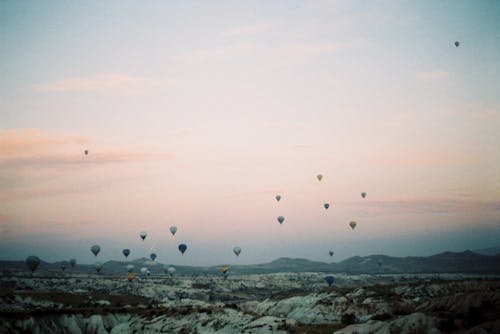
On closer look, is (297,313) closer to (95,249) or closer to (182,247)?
(182,247)

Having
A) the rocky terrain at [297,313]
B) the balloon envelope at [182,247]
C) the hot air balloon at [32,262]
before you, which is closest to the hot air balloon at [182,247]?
the balloon envelope at [182,247]

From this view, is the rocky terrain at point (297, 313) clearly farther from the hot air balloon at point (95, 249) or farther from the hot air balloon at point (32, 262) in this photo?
the hot air balloon at point (95, 249)

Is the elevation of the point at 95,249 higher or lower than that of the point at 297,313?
higher

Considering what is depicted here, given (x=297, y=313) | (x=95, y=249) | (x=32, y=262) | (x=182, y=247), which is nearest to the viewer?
(x=297, y=313)

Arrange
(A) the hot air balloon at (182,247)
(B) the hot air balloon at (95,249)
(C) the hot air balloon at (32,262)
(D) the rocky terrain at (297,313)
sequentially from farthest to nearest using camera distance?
(B) the hot air balloon at (95,249)
(A) the hot air balloon at (182,247)
(C) the hot air balloon at (32,262)
(D) the rocky terrain at (297,313)

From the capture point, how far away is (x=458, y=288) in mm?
82625

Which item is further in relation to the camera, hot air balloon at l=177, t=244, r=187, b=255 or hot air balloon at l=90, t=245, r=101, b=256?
hot air balloon at l=90, t=245, r=101, b=256

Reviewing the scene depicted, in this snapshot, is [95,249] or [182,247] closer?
[182,247]

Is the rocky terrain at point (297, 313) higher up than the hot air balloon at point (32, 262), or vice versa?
the hot air balloon at point (32, 262)

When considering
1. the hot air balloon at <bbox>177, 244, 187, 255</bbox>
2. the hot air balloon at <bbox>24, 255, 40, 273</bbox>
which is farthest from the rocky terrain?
the hot air balloon at <bbox>24, 255, 40, 273</bbox>

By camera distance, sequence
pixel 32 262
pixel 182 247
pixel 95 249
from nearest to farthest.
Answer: pixel 32 262 < pixel 182 247 < pixel 95 249

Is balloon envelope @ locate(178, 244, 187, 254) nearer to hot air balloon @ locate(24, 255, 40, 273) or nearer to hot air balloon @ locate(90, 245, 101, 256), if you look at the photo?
hot air balloon @ locate(90, 245, 101, 256)

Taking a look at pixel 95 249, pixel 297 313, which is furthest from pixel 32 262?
pixel 297 313

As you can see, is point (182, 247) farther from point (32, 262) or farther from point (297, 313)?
point (297, 313)
